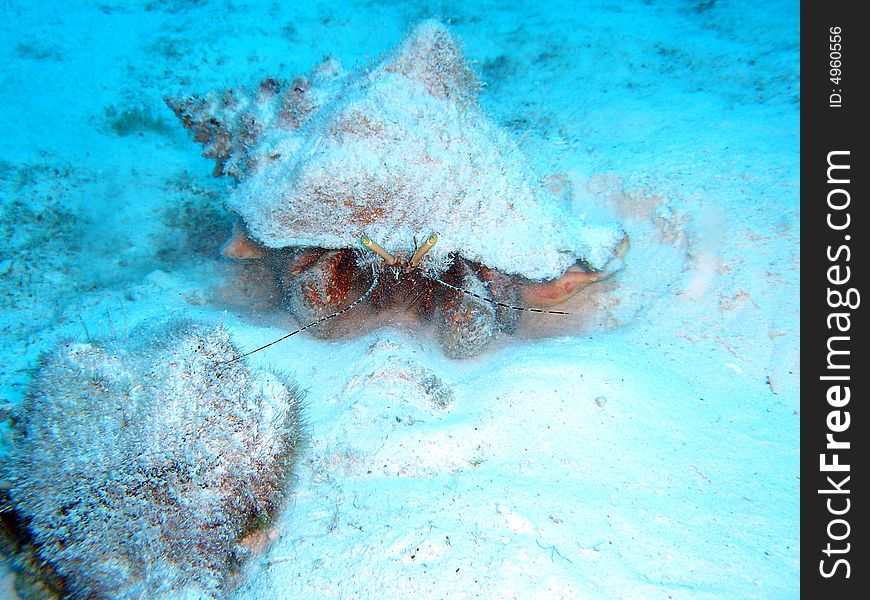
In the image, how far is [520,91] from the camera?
20.4ft

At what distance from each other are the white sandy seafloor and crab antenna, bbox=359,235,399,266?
1.90 feet

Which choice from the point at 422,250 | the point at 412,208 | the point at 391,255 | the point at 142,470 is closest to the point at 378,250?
the point at 391,255

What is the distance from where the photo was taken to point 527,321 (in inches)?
150

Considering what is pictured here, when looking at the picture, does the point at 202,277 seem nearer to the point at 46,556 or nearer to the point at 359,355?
the point at 359,355

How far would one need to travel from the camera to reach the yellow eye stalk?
119 inches

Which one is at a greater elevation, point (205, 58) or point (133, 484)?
point (205, 58)

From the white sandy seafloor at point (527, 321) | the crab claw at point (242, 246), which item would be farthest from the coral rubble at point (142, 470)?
the crab claw at point (242, 246)

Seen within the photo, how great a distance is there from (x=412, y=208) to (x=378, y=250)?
500 mm

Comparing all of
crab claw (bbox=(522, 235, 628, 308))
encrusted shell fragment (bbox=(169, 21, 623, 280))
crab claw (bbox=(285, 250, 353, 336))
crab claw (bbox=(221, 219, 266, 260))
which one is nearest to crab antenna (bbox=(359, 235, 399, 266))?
encrusted shell fragment (bbox=(169, 21, 623, 280))

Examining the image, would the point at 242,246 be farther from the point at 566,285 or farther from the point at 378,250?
the point at 566,285

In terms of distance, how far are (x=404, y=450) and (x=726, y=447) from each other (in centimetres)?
177
